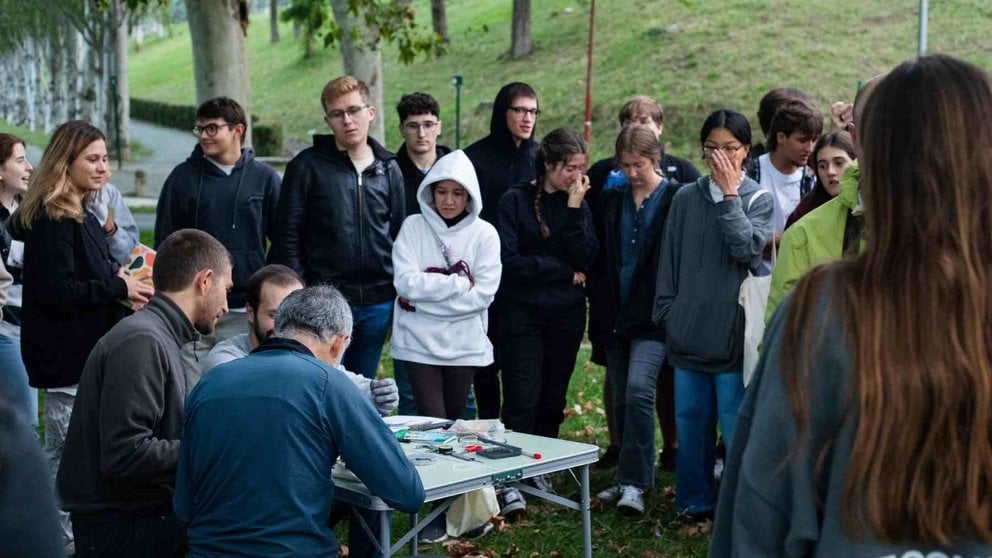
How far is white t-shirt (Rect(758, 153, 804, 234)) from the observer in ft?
20.9

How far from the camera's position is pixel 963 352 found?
192cm

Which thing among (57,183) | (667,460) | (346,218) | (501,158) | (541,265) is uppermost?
(501,158)

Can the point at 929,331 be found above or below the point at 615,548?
above

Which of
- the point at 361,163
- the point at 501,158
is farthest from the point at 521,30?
the point at 361,163

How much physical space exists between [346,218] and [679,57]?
28227 millimetres

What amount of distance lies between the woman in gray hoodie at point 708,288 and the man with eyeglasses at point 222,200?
225 cm

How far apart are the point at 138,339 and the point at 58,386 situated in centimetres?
160

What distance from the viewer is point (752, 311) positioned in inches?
218

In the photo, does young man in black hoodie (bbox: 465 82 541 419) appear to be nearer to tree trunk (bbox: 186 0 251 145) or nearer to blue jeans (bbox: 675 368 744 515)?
blue jeans (bbox: 675 368 744 515)

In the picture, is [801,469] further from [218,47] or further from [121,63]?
[121,63]

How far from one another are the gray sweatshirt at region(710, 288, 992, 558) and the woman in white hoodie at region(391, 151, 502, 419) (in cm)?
419

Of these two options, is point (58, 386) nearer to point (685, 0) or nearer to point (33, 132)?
point (685, 0)

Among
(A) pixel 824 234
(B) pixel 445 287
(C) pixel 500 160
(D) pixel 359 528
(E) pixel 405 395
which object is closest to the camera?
(A) pixel 824 234

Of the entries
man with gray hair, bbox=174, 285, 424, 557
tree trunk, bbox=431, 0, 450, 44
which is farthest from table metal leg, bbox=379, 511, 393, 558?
tree trunk, bbox=431, 0, 450, 44
